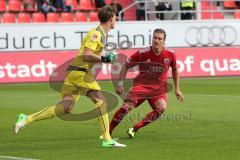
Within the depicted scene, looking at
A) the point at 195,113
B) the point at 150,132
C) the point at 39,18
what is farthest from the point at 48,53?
the point at 150,132

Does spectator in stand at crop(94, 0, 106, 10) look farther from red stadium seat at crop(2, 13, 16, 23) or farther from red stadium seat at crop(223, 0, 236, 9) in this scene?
red stadium seat at crop(223, 0, 236, 9)

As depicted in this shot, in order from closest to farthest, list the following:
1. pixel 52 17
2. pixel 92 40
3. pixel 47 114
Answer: pixel 92 40
pixel 47 114
pixel 52 17

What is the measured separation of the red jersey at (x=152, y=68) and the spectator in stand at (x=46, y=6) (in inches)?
784

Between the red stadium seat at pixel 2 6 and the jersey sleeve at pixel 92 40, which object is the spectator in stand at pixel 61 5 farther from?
the jersey sleeve at pixel 92 40

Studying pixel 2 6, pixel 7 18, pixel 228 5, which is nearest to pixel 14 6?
pixel 2 6

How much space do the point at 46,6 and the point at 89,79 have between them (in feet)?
70.3

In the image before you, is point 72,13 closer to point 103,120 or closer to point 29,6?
point 29,6

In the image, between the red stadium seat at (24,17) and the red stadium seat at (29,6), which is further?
the red stadium seat at (29,6)

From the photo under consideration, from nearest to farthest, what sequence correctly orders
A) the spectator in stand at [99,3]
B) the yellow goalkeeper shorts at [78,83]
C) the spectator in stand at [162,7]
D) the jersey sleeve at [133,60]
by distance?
the yellow goalkeeper shorts at [78,83], the jersey sleeve at [133,60], the spectator in stand at [162,7], the spectator in stand at [99,3]

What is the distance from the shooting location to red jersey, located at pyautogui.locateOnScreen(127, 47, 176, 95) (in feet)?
45.8

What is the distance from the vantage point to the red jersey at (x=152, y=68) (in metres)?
14.0

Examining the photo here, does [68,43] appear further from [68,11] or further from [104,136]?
[104,136]

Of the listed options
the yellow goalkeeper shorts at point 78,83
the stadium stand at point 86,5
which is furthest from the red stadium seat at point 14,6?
the yellow goalkeeper shorts at point 78,83

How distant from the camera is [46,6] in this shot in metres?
33.7
